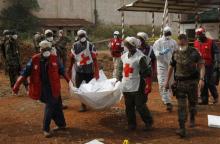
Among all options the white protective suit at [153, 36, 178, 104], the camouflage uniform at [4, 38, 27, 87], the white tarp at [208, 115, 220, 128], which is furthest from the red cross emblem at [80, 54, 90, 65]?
the camouflage uniform at [4, 38, 27, 87]

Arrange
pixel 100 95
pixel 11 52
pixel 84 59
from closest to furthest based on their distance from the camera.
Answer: pixel 100 95, pixel 84 59, pixel 11 52

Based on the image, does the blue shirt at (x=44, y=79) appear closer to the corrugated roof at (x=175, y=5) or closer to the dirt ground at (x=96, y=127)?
the dirt ground at (x=96, y=127)

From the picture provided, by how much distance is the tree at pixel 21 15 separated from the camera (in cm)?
3934

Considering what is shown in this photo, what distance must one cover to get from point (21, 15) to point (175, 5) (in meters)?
24.7

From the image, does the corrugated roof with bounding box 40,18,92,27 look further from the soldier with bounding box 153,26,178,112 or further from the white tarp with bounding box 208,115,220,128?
the white tarp with bounding box 208,115,220,128

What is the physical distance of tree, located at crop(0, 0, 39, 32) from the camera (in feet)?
129

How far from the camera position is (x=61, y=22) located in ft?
139

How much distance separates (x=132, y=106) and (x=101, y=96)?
2.14ft

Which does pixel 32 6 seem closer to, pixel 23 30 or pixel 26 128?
pixel 23 30

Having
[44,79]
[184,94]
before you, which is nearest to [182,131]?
[184,94]

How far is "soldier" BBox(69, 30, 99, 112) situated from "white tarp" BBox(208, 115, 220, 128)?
2502 mm

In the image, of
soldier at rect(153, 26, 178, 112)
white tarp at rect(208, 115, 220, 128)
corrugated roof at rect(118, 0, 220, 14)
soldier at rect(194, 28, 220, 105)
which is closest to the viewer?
white tarp at rect(208, 115, 220, 128)

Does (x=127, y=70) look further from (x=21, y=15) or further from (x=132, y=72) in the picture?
(x=21, y=15)

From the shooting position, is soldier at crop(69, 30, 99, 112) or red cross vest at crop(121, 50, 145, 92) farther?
soldier at crop(69, 30, 99, 112)
